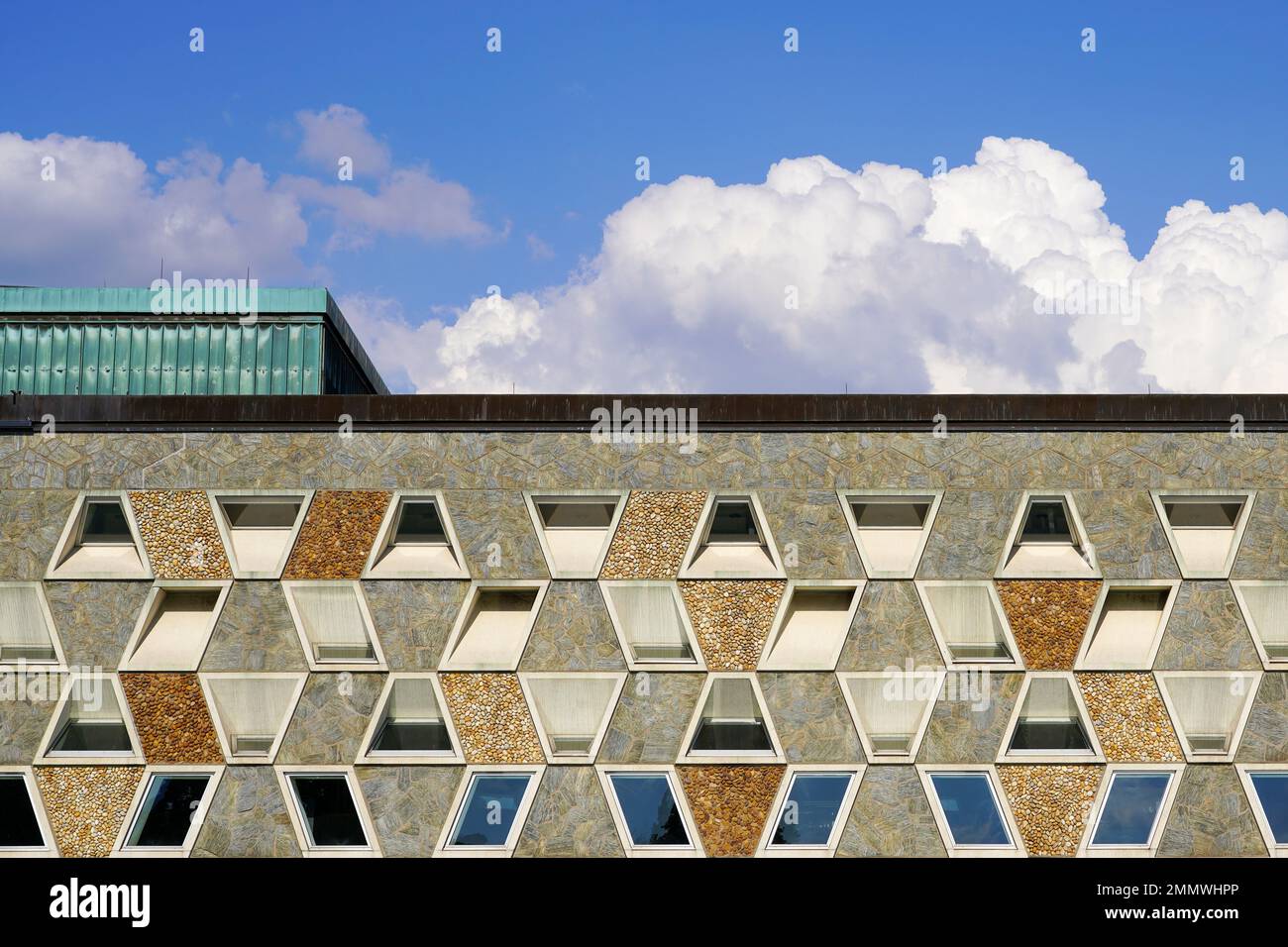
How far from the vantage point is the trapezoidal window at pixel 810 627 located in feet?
55.9

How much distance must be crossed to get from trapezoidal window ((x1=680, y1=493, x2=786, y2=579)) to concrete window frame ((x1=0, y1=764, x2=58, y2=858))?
9153 millimetres

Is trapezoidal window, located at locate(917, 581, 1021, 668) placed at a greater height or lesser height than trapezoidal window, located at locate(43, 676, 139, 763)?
greater

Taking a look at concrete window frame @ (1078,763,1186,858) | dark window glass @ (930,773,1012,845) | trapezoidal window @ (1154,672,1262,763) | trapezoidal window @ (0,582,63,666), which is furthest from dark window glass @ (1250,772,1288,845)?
trapezoidal window @ (0,582,63,666)

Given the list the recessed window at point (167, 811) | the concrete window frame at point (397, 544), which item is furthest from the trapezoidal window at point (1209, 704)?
the recessed window at point (167, 811)

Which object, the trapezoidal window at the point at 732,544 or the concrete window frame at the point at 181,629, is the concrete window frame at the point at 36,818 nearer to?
the concrete window frame at the point at 181,629

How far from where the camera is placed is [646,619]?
A: 1725cm

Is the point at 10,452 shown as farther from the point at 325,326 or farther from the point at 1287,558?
the point at 1287,558

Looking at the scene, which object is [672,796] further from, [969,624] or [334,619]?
[334,619]

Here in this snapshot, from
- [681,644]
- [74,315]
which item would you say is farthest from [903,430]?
[74,315]

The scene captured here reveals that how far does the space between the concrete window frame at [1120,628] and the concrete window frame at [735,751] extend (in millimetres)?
4183

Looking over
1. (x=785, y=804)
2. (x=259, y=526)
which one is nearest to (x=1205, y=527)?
(x=785, y=804)

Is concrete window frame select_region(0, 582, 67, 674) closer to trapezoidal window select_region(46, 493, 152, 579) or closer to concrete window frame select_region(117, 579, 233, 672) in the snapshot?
trapezoidal window select_region(46, 493, 152, 579)

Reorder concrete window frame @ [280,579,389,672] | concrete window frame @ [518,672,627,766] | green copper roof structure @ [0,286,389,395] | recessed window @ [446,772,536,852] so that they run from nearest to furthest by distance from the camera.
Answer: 1. recessed window @ [446,772,536,852]
2. concrete window frame @ [518,672,627,766]
3. concrete window frame @ [280,579,389,672]
4. green copper roof structure @ [0,286,389,395]

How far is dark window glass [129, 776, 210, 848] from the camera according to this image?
664 inches
